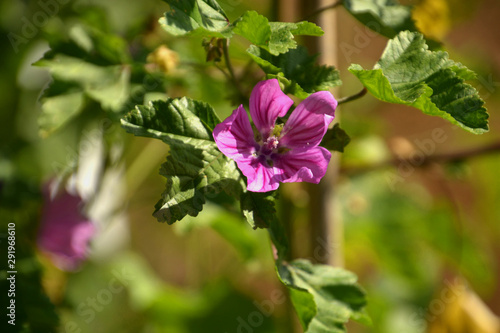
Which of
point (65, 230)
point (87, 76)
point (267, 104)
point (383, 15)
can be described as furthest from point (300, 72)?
point (65, 230)

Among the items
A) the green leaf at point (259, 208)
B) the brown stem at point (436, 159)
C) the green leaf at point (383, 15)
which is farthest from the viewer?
the brown stem at point (436, 159)

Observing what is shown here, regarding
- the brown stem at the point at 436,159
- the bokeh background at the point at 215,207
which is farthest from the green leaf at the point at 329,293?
the brown stem at the point at 436,159

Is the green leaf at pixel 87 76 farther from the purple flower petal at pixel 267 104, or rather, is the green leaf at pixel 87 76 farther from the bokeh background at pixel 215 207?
the purple flower petal at pixel 267 104

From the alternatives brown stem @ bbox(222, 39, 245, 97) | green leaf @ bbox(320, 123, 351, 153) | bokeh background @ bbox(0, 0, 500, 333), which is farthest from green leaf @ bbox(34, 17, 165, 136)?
green leaf @ bbox(320, 123, 351, 153)

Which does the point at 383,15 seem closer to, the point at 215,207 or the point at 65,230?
the point at 215,207

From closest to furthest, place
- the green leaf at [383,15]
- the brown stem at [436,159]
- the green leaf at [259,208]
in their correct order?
the green leaf at [259,208] → the green leaf at [383,15] → the brown stem at [436,159]

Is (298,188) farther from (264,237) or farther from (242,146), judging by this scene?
(242,146)
